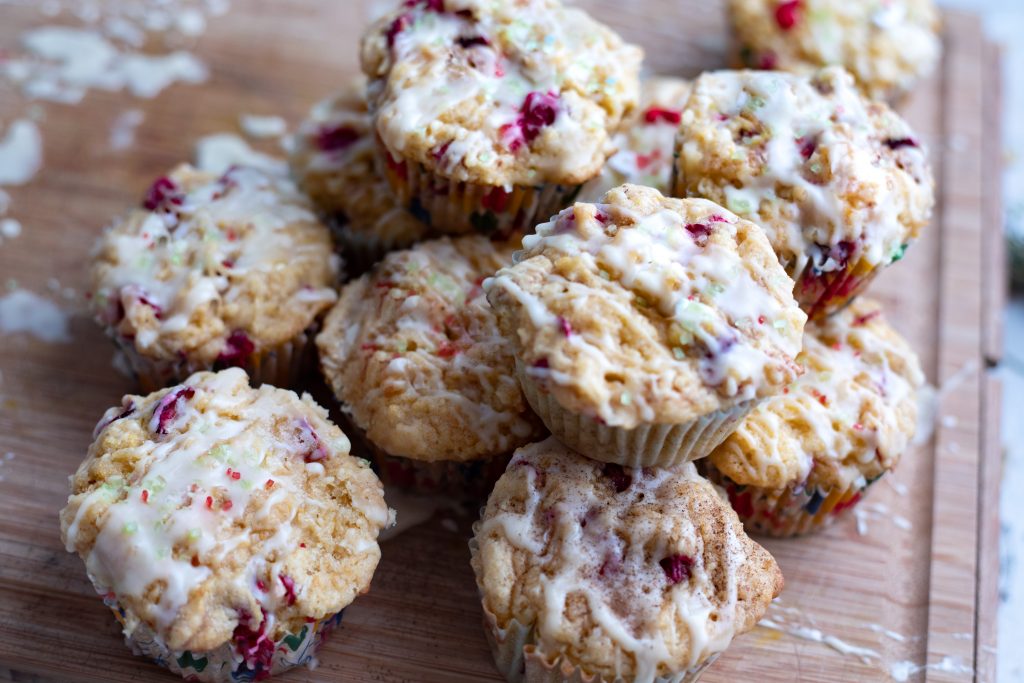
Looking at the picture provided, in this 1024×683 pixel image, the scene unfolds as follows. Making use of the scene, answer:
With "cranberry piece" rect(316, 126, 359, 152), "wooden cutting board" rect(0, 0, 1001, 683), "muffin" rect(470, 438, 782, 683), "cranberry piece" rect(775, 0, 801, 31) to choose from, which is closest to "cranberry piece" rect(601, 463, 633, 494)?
"muffin" rect(470, 438, 782, 683)

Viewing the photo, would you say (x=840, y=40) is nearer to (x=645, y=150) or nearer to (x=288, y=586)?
(x=645, y=150)

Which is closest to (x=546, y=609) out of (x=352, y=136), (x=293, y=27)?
(x=352, y=136)

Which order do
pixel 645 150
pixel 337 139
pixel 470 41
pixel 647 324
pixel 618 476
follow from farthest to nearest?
pixel 337 139 < pixel 645 150 < pixel 470 41 < pixel 618 476 < pixel 647 324

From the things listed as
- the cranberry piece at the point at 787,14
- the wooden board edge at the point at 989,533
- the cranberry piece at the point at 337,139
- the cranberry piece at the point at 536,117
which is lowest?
the wooden board edge at the point at 989,533

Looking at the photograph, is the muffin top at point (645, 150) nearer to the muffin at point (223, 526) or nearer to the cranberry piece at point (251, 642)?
the muffin at point (223, 526)

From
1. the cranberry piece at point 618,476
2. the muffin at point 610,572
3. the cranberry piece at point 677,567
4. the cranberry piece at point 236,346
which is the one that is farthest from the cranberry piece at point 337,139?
the cranberry piece at point 677,567

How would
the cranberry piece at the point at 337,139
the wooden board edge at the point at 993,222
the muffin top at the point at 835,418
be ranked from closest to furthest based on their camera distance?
the muffin top at the point at 835,418, the cranberry piece at the point at 337,139, the wooden board edge at the point at 993,222

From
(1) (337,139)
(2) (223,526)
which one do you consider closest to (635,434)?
(2) (223,526)

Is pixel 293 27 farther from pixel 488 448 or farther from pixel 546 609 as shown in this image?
pixel 546 609
